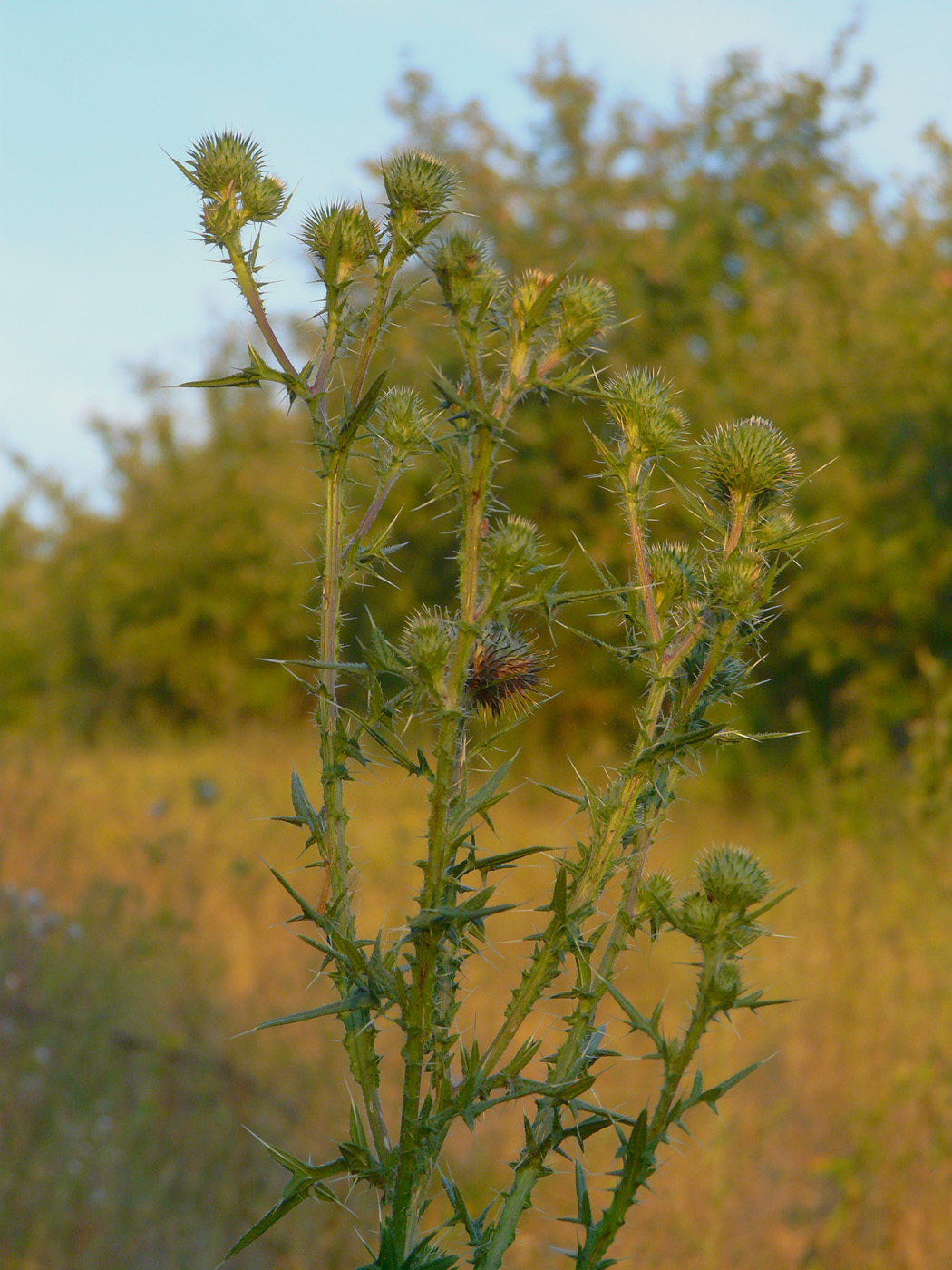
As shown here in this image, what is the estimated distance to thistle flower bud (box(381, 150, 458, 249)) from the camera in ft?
3.34

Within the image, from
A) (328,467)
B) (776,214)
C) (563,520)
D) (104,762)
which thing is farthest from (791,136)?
(328,467)

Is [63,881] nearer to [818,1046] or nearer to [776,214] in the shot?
[818,1046]

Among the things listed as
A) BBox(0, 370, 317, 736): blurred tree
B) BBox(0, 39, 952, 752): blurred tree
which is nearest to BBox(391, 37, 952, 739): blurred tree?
BBox(0, 39, 952, 752): blurred tree

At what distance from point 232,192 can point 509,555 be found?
0.46 meters

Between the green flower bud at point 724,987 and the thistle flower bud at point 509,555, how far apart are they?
37 cm

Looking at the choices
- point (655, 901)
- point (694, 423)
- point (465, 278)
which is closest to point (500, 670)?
point (655, 901)

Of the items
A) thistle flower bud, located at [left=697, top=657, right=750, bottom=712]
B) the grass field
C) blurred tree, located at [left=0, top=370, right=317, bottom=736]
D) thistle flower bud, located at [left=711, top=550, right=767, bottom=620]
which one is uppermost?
blurred tree, located at [left=0, top=370, right=317, bottom=736]

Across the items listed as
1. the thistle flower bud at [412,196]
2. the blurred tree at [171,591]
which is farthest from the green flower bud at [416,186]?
the blurred tree at [171,591]

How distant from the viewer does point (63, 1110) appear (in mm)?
4090

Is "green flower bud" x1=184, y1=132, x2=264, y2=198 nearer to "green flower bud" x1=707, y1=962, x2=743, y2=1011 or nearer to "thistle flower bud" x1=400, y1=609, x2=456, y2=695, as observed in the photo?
"thistle flower bud" x1=400, y1=609, x2=456, y2=695

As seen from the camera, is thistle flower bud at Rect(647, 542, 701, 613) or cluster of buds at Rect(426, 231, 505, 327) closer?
cluster of buds at Rect(426, 231, 505, 327)

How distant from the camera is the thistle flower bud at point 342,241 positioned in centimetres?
104

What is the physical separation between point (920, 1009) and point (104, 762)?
797 centimetres

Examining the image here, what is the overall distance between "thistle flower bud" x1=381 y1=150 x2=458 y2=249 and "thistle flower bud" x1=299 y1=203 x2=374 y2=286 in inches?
1.1
